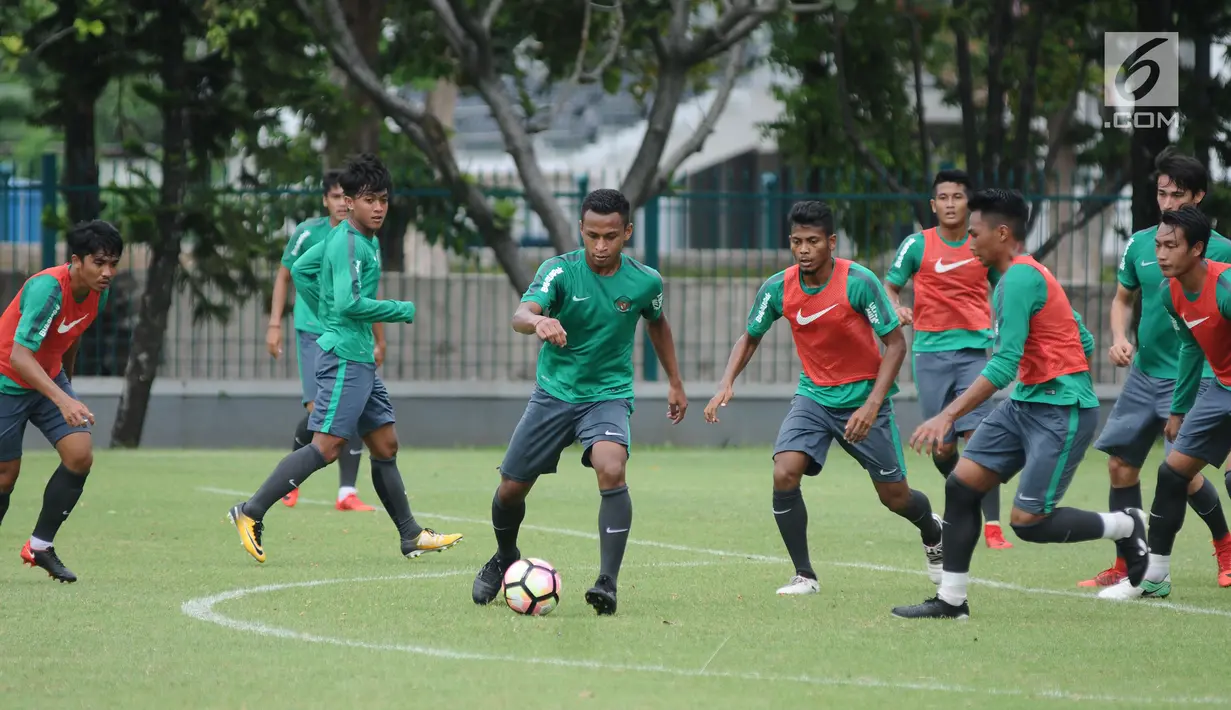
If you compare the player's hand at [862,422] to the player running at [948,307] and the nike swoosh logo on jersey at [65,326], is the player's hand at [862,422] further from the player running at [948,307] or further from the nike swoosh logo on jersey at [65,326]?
the nike swoosh logo on jersey at [65,326]

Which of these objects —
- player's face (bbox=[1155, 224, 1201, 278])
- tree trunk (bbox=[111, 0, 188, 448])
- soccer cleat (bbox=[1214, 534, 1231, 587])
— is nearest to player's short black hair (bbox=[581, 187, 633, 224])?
player's face (bbox=[1155, 224, 1201, 278])

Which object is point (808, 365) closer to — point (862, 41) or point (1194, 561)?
point (1194, 561)

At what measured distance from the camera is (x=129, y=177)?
18.0 meters

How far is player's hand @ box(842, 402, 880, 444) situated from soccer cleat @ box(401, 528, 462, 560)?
249 centimetres

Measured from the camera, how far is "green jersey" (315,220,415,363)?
884 centimetres

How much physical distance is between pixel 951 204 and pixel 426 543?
369cm

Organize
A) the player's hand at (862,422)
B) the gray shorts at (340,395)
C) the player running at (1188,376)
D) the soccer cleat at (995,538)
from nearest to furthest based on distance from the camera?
the player running at (1188,376)
the player's hand at (862,422)
the gray shorts at (340,395)
the soccer cleat at (995,538)

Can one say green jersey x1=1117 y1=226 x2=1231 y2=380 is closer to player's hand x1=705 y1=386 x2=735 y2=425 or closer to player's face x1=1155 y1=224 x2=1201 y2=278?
player's face x1=1155 y1=224 x2=1201 y2=278

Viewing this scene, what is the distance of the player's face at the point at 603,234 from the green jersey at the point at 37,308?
8.63 ft

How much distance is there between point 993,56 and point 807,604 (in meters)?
13.3

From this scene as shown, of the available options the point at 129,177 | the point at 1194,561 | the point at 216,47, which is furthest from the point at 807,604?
the point at 129,177

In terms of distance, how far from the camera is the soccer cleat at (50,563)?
26.7 feet

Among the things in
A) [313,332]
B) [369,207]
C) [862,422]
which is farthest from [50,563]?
[862,422]

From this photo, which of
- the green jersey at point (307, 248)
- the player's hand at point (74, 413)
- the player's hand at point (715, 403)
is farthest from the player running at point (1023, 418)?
the green jersey at point (307, 248)
